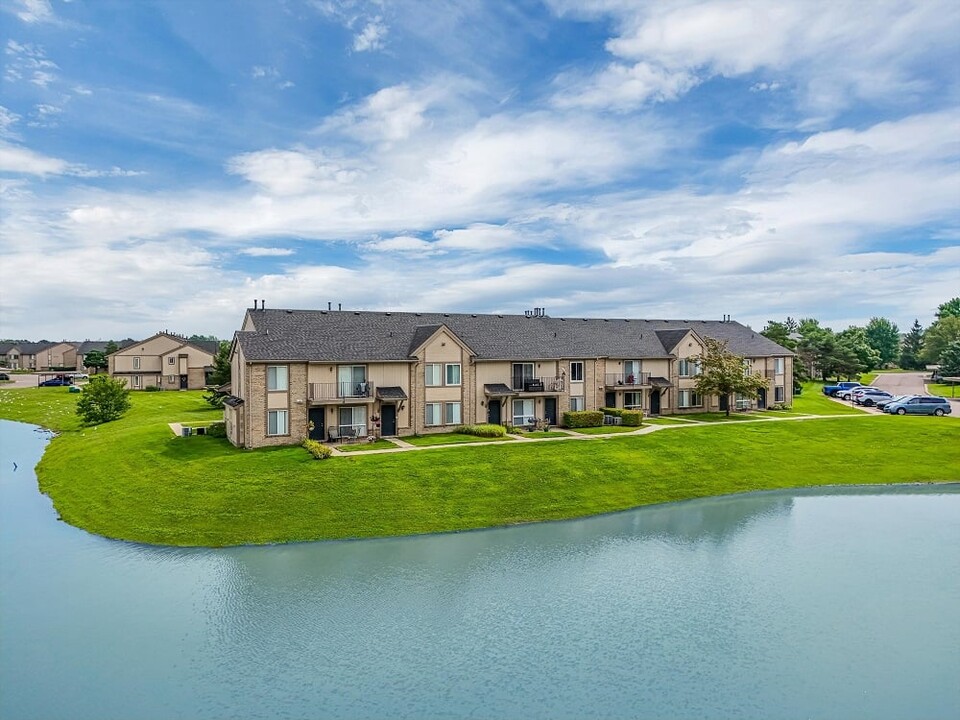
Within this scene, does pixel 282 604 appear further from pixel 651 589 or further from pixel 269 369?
pixel 269 369

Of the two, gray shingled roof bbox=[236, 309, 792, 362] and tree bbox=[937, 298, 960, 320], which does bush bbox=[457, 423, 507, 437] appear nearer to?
gray shingled roof bbox=[236, 309, 792, 362]

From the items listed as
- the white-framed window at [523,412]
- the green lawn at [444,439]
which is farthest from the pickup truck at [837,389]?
the green lawn at [444,439]

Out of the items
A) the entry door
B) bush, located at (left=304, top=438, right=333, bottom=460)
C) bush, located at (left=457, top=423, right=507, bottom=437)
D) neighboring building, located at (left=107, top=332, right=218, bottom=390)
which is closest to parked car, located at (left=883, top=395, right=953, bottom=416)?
bush, located at (left=457, top=423, right=507, bottom=437)

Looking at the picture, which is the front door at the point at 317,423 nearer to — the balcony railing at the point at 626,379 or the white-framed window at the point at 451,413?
the white-framed window at the point at 451,413

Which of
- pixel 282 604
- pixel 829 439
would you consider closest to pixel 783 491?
pixel 829 439

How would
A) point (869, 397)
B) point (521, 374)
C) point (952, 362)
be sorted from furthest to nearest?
point (952, 362)
point (869, 397)
point (521, 374)

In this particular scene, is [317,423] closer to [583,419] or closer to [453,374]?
[453,374]

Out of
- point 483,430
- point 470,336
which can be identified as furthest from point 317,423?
point 470,336
